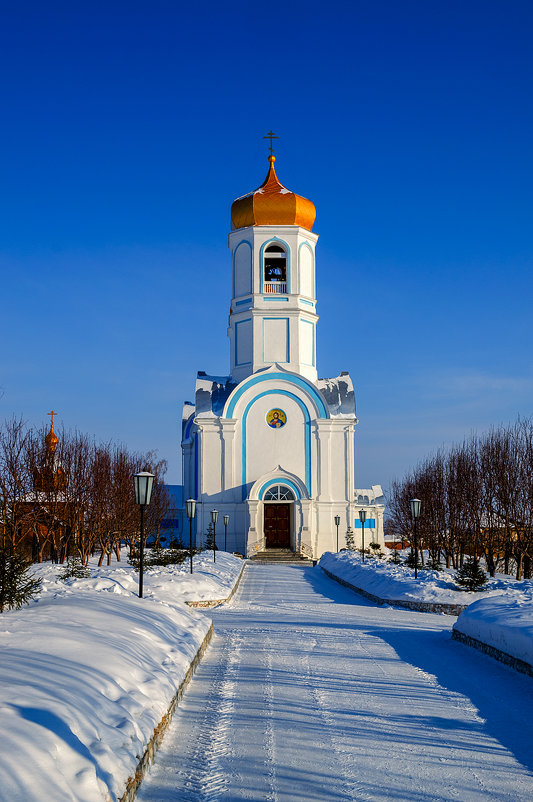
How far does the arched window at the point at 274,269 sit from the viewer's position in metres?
40.2

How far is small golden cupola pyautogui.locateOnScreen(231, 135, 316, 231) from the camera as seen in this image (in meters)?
40.0

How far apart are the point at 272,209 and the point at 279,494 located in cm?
1489

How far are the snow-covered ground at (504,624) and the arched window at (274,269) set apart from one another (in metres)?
29.9

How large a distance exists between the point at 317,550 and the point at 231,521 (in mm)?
4493

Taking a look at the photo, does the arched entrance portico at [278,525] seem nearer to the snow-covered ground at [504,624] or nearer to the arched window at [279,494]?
the arched window at [279,494]

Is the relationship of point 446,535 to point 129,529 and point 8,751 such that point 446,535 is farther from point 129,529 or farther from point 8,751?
point 8,751

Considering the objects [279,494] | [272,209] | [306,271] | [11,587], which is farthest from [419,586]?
[272,209]

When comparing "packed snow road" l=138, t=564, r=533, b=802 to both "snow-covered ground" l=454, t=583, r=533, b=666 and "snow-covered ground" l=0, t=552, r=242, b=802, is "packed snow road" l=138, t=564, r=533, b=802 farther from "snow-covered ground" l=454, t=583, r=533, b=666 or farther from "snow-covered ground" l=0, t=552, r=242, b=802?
"snow-covered ground" l=0, t=552, r=242, b=802

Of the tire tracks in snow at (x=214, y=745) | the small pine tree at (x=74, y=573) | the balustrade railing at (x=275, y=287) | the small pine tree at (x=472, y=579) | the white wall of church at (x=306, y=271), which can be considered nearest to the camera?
the tire tracks in snow at (x=214, y=745)

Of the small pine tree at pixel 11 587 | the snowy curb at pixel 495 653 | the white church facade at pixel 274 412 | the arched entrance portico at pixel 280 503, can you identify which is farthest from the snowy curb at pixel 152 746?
the white church facade at pixel 274 412

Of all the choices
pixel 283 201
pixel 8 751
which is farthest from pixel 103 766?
pixel 283 201

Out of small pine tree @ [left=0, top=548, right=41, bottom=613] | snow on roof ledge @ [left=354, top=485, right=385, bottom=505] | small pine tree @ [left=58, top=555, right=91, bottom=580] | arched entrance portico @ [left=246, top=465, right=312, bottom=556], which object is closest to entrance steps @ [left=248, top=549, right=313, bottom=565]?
arched entrance portico @ [left=246, top=465, right=312, bottom=556]

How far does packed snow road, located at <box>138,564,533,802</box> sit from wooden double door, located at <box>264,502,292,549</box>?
26823 mm

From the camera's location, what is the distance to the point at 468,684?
8211 mm
